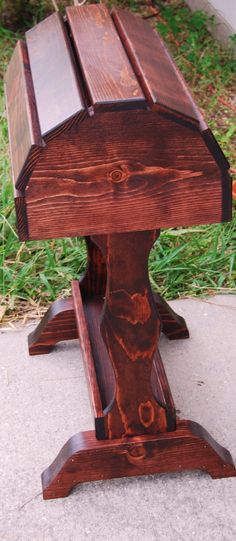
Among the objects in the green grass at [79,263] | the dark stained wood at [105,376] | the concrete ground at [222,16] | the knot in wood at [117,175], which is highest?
the concrete ground at [222,16]

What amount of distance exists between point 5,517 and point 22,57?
1307 mm

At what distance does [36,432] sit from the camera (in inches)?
101

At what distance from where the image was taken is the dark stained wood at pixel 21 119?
1.85 metres

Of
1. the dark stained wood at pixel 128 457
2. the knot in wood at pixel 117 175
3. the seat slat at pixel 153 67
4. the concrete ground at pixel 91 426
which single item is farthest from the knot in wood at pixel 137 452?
the seat slat at pixel 153 67

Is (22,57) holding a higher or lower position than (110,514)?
higher

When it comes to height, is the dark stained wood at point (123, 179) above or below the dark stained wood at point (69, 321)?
above

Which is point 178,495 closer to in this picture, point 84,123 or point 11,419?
point 11,419

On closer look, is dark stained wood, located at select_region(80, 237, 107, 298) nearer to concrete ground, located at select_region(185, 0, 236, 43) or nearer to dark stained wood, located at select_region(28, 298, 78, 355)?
dark stained wood, located at select_region(28, 298, 78, 355)

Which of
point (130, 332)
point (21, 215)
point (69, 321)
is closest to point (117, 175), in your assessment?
point (21, 215)

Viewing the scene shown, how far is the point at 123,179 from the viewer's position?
6.16 ft

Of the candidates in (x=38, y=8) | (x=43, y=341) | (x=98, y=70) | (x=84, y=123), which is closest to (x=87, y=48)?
(x=98, y=70)

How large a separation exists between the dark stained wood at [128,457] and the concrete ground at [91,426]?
52 millimetres

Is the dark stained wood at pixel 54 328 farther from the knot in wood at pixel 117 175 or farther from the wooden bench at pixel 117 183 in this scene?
the knot in wood at pixel 117 175

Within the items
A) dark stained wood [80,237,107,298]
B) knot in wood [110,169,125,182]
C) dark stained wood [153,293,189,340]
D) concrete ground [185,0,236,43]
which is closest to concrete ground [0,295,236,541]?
dark stained wood [153,293,189,340]
